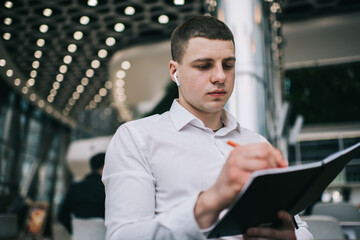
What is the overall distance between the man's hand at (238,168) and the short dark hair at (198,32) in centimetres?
52

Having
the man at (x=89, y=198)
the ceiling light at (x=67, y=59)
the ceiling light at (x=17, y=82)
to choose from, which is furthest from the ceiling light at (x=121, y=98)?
the man at (x=89, y=198)

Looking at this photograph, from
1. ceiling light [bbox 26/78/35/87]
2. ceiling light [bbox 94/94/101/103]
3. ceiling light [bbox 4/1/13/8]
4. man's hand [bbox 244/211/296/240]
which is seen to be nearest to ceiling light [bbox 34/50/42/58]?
ceiling light [bbox 26/78/35/87]

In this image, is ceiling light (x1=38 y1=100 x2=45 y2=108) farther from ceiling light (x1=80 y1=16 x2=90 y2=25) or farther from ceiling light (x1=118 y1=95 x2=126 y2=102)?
ceiling light (x1=80 y1=16 x2=90 y2=25)

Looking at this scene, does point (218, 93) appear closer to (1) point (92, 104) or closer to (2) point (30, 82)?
(2) point (30, 82)

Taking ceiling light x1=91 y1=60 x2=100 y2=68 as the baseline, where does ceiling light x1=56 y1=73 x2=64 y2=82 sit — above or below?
below

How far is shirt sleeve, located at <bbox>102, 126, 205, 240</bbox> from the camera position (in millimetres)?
977

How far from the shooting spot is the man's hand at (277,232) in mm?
991

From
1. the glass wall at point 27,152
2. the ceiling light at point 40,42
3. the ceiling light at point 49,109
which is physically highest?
the ceiling light at point 40,42

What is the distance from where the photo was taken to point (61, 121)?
19.1 meters

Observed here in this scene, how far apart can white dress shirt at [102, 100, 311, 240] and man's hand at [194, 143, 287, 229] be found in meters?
0.09

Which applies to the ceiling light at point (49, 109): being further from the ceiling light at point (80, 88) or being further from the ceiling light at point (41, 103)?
the ceiling light at point (80, 88)

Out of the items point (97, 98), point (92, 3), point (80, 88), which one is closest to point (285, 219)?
point (92, 3)

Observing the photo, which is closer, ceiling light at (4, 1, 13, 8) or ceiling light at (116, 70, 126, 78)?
ceiling light at (4, 1, 13, 8)

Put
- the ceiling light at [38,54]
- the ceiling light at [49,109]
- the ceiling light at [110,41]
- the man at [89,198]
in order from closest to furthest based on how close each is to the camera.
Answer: the man at [89,198] < the ceiling light at [110,41] < the ceiling light at [38,54] < the ceiling light at [49,109]
